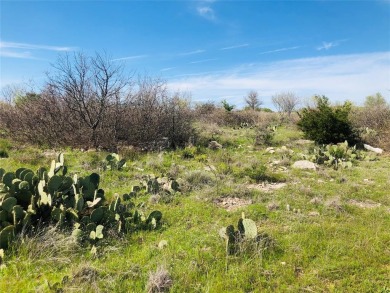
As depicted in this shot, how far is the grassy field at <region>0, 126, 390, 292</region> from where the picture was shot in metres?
2.96

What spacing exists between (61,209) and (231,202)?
112 inches

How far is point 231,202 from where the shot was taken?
17.8 ft

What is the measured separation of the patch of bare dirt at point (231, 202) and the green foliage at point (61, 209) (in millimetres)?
1378

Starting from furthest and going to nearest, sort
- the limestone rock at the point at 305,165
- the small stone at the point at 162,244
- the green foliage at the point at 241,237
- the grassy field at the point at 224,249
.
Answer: the limestone rock at the point at 305,165
the small stone at the point at 162,244
the green foliage at the point at 241,237
the grassy field at the point at 224,249

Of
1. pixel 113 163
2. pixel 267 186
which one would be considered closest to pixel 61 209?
pixel 113 163

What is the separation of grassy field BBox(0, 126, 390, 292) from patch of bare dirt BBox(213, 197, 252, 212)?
18 mm

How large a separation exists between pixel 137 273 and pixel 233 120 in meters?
20.4

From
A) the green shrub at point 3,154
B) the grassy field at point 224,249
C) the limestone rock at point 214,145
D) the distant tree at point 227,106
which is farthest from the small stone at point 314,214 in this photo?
the distant tree at point 227,106

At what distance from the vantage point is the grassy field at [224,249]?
2.96 m

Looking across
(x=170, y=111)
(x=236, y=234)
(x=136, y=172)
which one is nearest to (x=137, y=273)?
(x=236, y=234)

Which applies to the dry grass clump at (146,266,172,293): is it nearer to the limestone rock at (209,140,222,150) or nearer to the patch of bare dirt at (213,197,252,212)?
the patch of bare dirt at (213,197,252,212)

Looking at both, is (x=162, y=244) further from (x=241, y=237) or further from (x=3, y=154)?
(x=3, y=154)

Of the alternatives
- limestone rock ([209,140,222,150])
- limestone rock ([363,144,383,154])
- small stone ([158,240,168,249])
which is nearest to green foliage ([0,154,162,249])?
small stone ([158,240,168,249])

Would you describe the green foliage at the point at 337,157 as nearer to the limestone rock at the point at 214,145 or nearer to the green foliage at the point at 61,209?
the limestone rock at the point at 214,145
